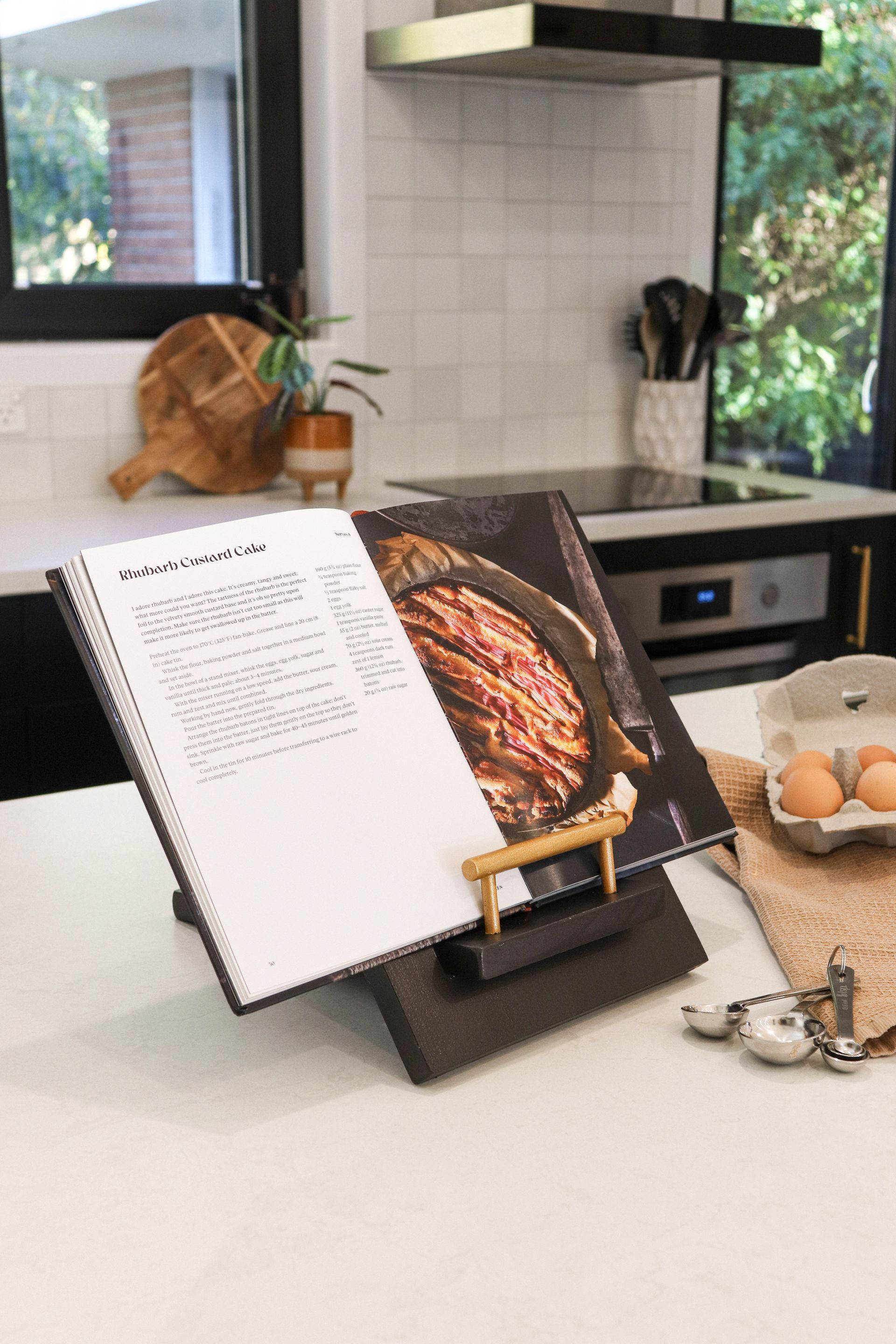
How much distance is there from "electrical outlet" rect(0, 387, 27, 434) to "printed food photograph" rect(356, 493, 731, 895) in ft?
5.75

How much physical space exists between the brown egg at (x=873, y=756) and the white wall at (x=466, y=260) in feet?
6.06

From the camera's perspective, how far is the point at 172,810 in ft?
2.20

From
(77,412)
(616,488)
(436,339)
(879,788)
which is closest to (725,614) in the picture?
(616,488)

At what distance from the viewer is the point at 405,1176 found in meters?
0.62

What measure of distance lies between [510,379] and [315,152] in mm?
619

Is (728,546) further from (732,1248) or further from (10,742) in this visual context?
(732,1248)

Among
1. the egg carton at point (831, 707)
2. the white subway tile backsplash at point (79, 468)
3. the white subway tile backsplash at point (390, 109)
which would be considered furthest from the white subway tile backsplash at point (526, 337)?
the egg carton at point (831, 707)

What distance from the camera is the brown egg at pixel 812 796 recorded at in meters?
0.93

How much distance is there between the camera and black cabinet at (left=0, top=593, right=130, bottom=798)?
75.8 inches

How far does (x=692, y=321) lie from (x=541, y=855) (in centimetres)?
239

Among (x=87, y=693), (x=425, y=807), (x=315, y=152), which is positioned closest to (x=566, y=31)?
(x=315, y=152)

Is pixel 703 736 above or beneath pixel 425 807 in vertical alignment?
beneath

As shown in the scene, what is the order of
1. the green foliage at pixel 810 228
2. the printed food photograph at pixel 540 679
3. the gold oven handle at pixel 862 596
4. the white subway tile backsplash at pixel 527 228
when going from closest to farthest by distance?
the printed food photograph at pixel 540 679
the gold oven handle at pixel 862 596
the white subway tile backsplash at pixel 527 228
the green foliage at pixel 810 228

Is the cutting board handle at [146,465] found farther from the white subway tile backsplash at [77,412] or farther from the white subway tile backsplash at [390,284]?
the white subway tile backsplash at [390,284]
